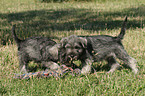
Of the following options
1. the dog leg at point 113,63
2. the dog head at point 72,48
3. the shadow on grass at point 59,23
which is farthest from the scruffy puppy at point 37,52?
the shadow on grass at point 59,23

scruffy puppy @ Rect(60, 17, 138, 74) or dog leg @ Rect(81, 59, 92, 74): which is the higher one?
scruffy puppy @ Rect(60, 17, 138, 74)

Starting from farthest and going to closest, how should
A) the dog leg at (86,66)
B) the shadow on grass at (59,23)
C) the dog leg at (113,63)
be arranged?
the shadow on grass at (59,23)
the dog leg at (113,63)
the dog leg at (86,66)

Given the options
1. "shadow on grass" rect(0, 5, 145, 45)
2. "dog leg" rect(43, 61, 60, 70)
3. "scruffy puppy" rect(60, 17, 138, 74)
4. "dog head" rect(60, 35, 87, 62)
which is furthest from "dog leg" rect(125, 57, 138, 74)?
"shadow on grass" rect(0, 5, 145, 45)

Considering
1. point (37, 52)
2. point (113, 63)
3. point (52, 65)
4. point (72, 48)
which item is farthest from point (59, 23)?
point (72, 48)

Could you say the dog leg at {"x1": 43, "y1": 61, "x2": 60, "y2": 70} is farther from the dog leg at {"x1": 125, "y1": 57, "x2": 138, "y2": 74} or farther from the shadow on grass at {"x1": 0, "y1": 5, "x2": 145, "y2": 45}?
the shadow on grass at {"x1": 0, "y1": 5, "x2": 145, "y2": 45}

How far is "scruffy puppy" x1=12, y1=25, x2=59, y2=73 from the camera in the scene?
→ 3973 millimetres

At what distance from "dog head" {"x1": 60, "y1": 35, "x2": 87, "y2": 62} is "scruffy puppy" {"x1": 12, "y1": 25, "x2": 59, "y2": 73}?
10.6 inches

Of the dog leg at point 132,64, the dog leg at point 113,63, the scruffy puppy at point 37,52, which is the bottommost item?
the dog leg at point 113,63

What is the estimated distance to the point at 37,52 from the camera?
13.6 ft

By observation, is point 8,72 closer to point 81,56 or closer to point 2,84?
point 2,84

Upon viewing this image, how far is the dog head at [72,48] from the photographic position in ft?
11.6

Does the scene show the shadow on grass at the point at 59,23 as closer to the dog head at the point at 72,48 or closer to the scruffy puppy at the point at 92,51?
the scruffy puppy at the point at 92,51

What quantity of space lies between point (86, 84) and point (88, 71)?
527 millimetres

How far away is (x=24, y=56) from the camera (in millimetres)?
4176
